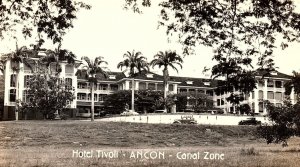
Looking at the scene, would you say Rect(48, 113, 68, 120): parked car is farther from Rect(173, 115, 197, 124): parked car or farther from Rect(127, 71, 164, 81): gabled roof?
Rect(127, 71, 164, 81): gabled roof

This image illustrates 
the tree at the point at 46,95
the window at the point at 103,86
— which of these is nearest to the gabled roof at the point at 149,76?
the window at the point at 103,86

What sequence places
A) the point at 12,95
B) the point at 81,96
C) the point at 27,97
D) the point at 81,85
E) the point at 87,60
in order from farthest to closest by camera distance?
the point at 81,85
the point at 81,96
the point at 12,95
the point at 27,97
the point at 87,60

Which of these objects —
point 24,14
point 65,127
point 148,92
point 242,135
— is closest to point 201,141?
point 242,135

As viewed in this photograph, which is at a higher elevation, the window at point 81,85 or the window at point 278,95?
the window at point 81,85

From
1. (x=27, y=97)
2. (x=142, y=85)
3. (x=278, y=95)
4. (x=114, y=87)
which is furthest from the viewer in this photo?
(x=114, y=87)

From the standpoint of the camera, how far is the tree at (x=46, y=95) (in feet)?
189

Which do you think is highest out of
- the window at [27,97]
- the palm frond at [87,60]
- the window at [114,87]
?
the palm frond at [87,60]

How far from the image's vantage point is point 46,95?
5781 cm

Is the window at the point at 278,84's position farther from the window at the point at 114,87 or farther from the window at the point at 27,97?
the window at the point at 27,97

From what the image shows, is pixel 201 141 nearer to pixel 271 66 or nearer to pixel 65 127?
pixel 65 127

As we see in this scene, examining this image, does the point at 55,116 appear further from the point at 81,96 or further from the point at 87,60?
the point at 81,96

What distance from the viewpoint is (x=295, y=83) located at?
44.2ft

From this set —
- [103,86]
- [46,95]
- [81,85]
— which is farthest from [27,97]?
[103,86]

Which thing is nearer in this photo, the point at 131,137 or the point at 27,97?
the point at 131,137
